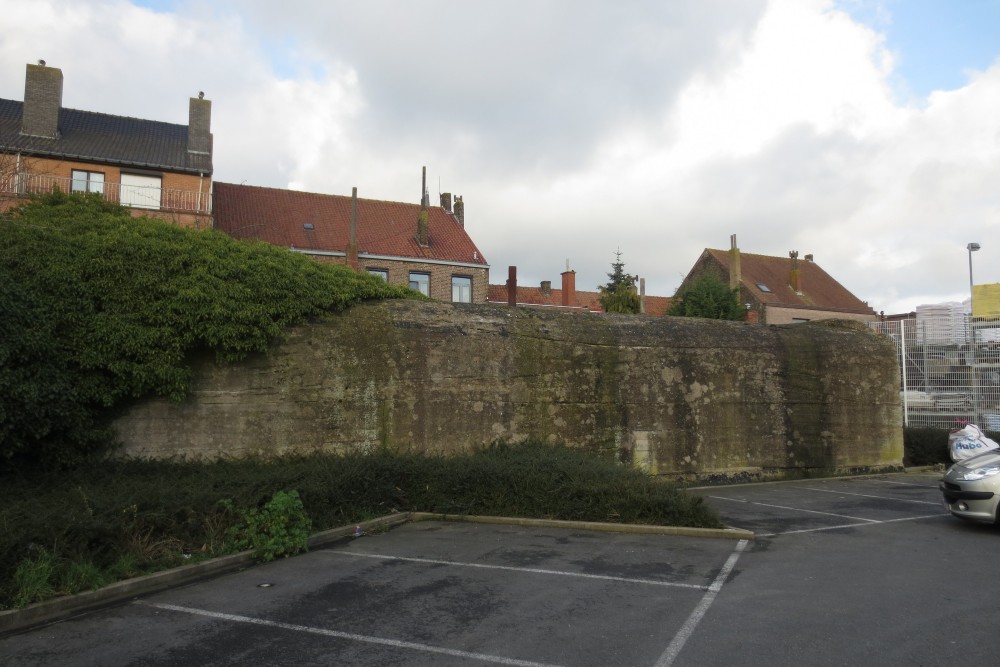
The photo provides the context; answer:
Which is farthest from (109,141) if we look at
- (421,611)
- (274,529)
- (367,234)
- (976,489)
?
(976,489)

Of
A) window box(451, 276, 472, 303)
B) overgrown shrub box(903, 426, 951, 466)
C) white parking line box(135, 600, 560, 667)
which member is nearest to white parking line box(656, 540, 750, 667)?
white parking line box(135, 600, 560, 667)

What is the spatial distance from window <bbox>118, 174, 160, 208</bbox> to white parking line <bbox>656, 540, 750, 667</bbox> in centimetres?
2769

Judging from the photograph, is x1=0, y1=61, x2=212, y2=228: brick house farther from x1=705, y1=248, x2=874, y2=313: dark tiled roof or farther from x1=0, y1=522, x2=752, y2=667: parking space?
x1=705, y1=248, x2=874, y2=313: dark tiled roof

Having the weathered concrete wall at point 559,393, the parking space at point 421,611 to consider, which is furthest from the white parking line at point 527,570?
the weathered concrete wall at point 559,393

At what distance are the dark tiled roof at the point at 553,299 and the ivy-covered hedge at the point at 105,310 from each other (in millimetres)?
30371

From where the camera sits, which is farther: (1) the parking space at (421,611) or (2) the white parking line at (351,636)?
(1) the parking space at (421,611)

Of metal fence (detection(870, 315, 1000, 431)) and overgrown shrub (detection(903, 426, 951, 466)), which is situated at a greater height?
metal fence (detection(870, 315, 1000, 431))

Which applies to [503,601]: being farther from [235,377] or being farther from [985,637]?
[235,377]

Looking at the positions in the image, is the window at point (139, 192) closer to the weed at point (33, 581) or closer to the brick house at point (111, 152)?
the brick house at point (111, 152)

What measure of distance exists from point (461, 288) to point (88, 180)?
57.3 feet

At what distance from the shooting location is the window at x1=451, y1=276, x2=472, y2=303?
37.0 m

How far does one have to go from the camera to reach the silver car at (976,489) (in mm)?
8852

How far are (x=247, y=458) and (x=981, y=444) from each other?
1098cm

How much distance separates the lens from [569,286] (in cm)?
4481
